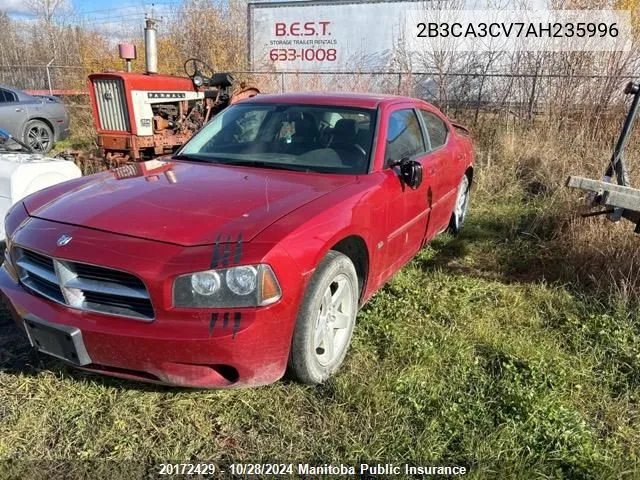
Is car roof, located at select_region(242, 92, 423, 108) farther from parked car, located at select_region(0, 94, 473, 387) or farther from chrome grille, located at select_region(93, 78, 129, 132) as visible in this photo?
chrome grille, located at select_region(93, 78, 129, 132)

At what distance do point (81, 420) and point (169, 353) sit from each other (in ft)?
2.28

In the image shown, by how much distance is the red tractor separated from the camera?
7.42 meters

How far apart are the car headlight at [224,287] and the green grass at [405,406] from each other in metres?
0.70

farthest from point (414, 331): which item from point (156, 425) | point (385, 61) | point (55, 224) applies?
point (385, 61)

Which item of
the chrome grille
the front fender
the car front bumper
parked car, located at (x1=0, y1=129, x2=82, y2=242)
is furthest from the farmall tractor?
the car front bumper

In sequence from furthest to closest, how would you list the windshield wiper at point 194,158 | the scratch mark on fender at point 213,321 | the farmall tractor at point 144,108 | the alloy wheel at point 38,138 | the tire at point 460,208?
the alloy wheel at point 38,138 < the farmall tractor at point 144,108 < the tire at point 460,208 < the windshield wiper at point 194,158 < the scratch mark on fender at point 213,321

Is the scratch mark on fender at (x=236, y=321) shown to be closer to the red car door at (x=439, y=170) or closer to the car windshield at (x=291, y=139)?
the car windshield at (x=291, y=139)

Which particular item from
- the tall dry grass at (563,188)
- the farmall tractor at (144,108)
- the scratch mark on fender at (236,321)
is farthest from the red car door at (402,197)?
the farmall tractor at (144,108)

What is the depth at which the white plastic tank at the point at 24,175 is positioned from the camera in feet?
12.8

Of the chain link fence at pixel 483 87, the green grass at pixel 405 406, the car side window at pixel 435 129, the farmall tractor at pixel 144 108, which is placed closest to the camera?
the green grass at pixel 405 406

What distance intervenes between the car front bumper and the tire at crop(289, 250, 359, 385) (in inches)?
3.7

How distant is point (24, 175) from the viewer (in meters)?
3.94

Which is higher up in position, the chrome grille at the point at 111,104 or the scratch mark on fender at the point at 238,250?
the chrome grille at the point at 111,104

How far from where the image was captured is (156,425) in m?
2.47
